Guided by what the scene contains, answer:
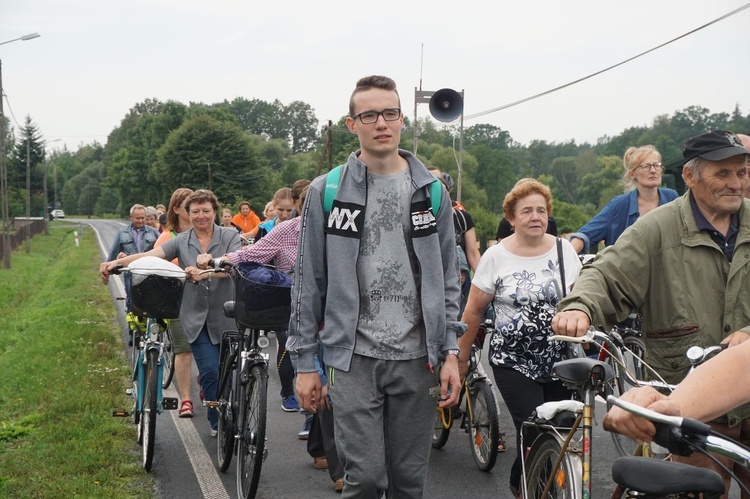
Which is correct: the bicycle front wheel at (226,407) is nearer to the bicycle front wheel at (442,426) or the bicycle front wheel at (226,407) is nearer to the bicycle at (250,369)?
the bicycle at (250,369)

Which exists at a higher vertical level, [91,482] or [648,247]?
[648,247]

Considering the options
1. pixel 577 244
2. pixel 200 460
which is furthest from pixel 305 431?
pixel 577 244

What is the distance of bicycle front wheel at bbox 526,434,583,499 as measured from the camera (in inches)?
138

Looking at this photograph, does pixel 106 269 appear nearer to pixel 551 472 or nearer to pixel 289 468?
pixel 289 468

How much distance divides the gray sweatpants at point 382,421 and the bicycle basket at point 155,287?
3118 mm

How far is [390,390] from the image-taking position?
3.79m

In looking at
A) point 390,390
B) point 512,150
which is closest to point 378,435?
point 390,390

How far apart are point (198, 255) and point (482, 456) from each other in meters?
2.64

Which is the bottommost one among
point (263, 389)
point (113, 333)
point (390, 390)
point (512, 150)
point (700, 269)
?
point (113, 333)

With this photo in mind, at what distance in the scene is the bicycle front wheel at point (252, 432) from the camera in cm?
557

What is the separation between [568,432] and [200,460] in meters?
3.84

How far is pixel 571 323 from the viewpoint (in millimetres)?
3145

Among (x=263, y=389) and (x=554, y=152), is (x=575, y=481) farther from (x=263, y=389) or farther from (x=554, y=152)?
(x=554, y=152)

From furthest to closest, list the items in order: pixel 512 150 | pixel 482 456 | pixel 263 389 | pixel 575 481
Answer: pixel 512 150 → pixel 482 456 → pixel 263 389 → pixel 575 481
